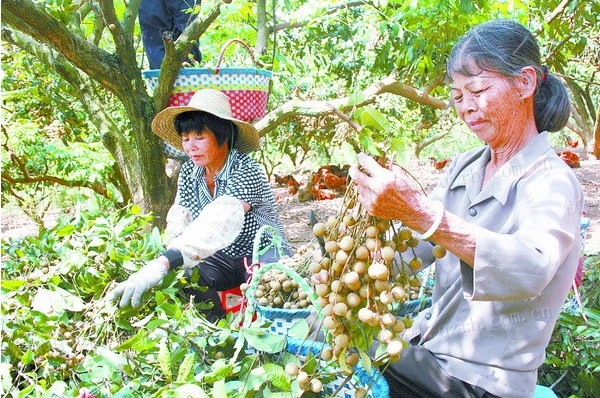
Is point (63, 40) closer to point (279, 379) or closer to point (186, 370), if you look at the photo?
point (186, 370)

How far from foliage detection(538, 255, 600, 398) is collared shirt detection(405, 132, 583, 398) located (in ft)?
2.00

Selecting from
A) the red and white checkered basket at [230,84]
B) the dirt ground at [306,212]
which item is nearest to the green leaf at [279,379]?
the red and white checkered basket at [230,84]

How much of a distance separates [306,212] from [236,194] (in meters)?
5.34

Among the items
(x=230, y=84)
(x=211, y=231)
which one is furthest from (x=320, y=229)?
(x=230, y=84)

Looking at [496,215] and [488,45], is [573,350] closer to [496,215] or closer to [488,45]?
[496,215]

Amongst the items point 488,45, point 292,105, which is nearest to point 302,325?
point 488,45

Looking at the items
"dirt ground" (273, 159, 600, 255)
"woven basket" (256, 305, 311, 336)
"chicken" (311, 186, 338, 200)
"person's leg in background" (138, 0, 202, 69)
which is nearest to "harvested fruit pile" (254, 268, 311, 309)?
"woven basket" (256, 305, 311, 336)

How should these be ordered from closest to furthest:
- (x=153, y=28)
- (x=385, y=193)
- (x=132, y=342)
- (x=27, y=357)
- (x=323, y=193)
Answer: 1. (x=385, y=193)
2. (x=132, y=342)
3. (x=27, y=357)
4. (x=153, y=28)
5. (x=323, y=193)

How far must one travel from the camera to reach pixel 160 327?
1559mm

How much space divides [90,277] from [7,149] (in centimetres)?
368

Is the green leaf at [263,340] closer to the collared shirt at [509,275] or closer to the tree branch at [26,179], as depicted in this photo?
the collared shirt at [509,275]

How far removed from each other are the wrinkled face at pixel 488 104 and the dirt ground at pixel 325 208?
391 centimetres

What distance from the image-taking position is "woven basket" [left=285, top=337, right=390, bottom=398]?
1279 mm

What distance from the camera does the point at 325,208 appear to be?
304 inches
